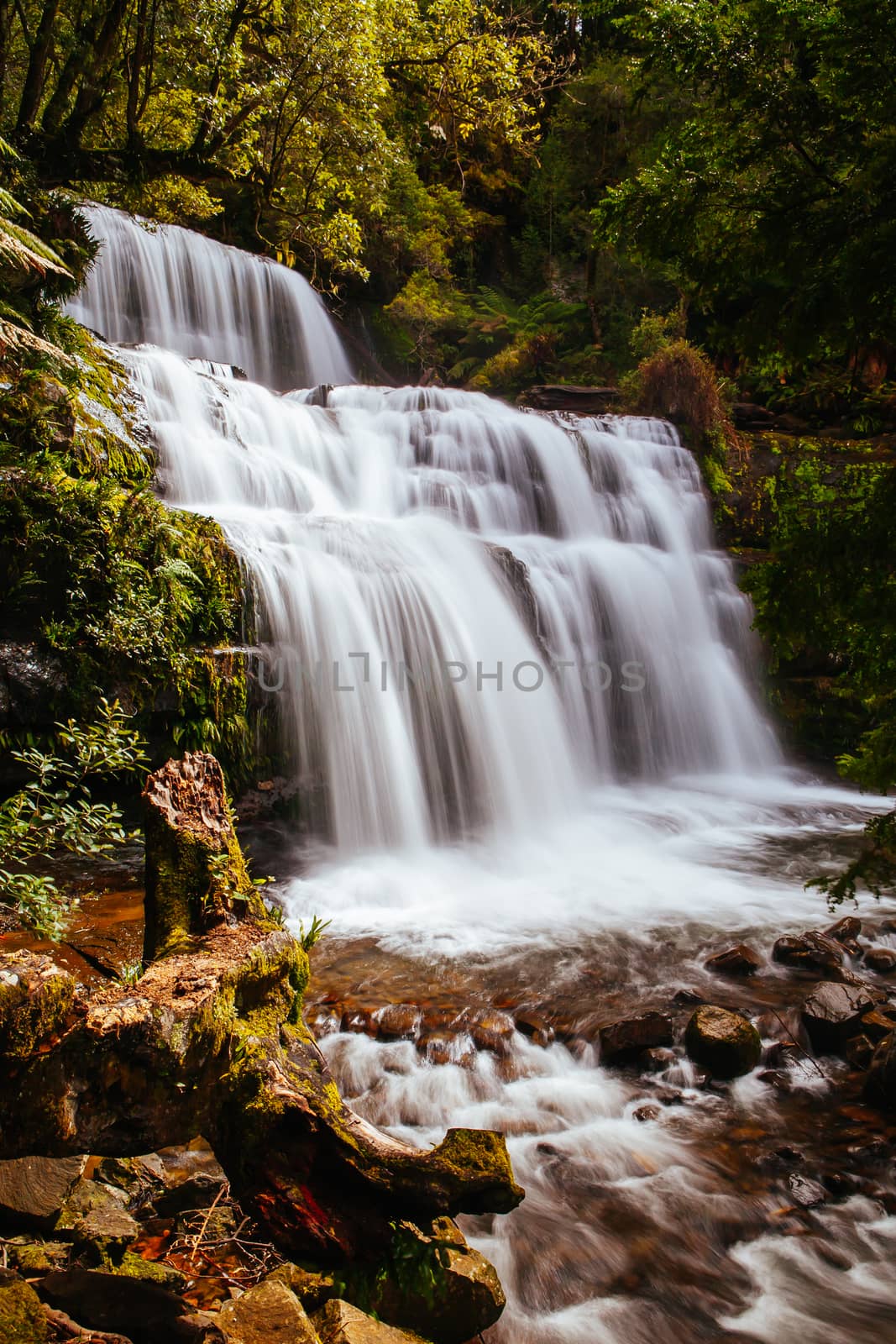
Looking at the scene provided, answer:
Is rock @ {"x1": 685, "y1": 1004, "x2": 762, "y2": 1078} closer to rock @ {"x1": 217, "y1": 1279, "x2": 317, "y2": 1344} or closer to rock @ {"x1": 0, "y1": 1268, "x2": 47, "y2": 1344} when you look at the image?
rock @ {"x1": 217, "y1": 1279, "x2": 317, "y2": 1344}

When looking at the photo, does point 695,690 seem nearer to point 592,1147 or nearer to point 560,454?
point 560,454

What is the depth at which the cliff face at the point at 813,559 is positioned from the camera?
297 cm

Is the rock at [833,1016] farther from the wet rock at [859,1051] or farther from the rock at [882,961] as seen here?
the rock at [882,961]

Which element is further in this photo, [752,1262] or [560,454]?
[560,454]

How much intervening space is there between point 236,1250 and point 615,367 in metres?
19.4

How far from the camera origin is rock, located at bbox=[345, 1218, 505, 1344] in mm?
2154

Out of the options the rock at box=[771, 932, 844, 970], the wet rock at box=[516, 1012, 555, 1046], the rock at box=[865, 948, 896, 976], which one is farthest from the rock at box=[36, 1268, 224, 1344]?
the rock at box=[865, 948, 896, 976]

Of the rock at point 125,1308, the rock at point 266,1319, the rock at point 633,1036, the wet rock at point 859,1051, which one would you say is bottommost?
the wet rock at point 859,1051

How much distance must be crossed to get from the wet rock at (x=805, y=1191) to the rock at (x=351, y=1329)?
1954 mm

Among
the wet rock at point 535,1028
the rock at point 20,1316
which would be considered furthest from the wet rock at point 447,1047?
the rock at point 20,1316

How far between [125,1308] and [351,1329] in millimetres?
556

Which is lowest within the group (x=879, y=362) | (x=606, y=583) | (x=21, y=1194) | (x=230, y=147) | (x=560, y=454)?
(x=21, y=1194)

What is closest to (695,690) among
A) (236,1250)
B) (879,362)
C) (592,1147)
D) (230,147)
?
(879,362)

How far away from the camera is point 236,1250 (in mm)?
2404
